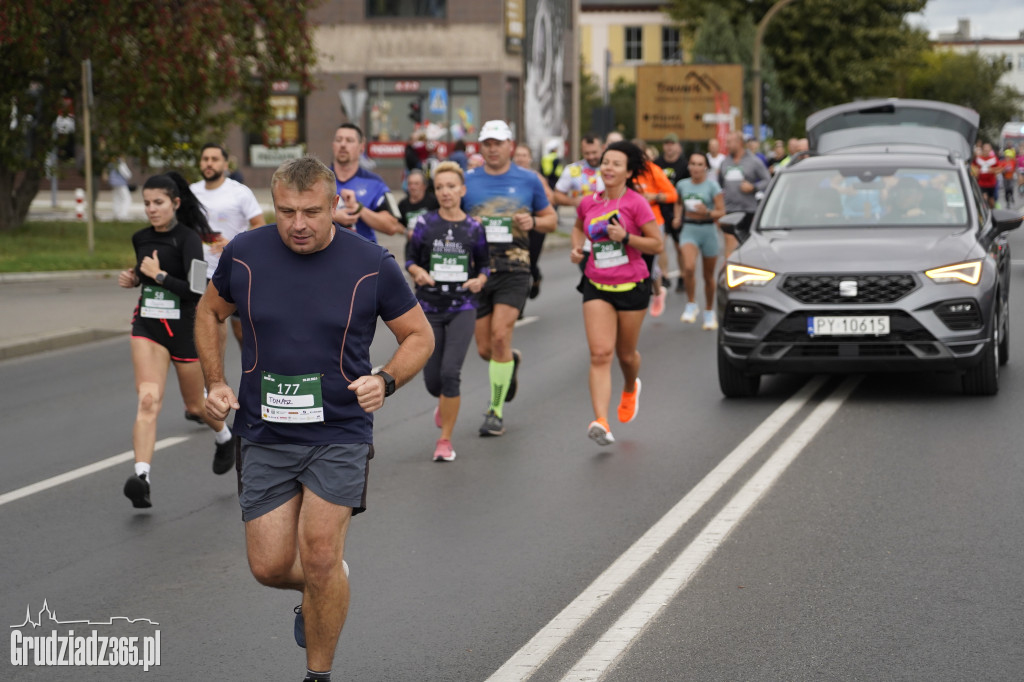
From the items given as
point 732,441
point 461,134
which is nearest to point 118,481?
point 732,441

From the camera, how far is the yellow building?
9512cm

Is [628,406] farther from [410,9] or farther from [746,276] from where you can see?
[410,9]

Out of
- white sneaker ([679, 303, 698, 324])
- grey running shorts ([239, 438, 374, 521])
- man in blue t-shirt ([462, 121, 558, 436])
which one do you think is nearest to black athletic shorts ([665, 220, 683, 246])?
white sneaker ([679, 303, 698, 324])

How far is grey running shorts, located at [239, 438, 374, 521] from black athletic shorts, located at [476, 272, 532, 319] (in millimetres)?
4963

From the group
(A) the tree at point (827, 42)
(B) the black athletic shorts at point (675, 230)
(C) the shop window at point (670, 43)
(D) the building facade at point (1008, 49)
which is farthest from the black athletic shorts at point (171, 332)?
(D) the building facade at point (1008, 49)

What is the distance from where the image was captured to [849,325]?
10680 mm

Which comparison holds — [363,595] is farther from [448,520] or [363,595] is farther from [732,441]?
[732,441]

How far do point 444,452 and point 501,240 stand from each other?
1509 millimetres

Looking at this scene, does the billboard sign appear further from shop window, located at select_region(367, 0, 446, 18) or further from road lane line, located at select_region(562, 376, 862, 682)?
road lane line, located at select_region(562, 376, 862, 682)

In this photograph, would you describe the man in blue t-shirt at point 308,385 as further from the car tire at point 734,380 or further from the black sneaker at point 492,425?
the car tire at point 734,380

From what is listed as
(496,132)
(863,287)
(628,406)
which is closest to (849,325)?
(863,287)

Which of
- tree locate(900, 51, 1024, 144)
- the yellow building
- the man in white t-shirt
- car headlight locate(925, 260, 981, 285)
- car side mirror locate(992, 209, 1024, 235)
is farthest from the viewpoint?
tree locate(900, 51, 1024, 144)

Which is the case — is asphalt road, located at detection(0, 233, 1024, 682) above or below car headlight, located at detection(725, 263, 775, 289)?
below

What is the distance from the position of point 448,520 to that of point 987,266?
512 centimetres
